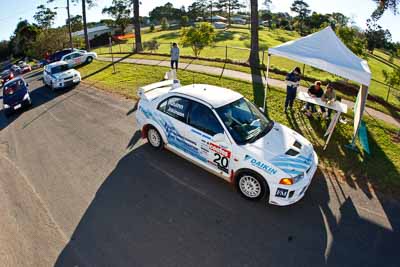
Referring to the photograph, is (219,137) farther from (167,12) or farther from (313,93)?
(167,12)

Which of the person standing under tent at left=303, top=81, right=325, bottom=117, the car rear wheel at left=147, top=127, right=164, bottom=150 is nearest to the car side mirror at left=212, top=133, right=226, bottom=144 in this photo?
the car rear wheel at left=147, top=127, right=164, bottom=150

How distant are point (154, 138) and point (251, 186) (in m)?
3.03

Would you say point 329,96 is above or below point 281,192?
above

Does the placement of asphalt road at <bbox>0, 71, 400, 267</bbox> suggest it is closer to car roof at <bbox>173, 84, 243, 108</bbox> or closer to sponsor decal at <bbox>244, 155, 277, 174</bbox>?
sponsor decal at <bbox>244, 155, 277, 174</bbox>

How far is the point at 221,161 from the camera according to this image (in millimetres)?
5367

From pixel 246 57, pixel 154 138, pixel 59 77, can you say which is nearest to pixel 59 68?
pixel 59 77

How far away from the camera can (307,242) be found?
4379 millimetres

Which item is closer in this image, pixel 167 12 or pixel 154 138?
pixel 154 138

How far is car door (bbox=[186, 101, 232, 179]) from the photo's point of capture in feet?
17.1

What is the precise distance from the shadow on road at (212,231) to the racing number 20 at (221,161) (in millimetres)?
575

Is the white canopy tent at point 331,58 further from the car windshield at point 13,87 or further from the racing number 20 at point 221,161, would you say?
the car windshield at point 13,87

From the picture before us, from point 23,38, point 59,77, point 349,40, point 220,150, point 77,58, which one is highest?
point 23,38

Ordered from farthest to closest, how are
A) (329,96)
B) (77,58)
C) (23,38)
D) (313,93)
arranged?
(23,38), (77,58), (313,93), (329,96)

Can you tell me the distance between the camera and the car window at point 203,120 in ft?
17.6
